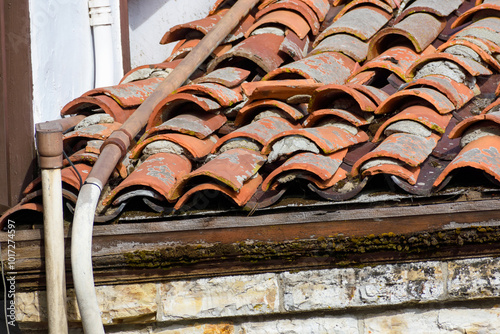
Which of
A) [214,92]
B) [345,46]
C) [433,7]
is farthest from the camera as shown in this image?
[433,7]

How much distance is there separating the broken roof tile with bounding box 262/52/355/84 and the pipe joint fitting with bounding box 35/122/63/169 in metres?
1.22

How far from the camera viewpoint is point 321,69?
11.0 feet

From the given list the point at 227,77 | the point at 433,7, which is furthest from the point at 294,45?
the point at 433,7

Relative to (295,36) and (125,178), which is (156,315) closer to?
(125,178)

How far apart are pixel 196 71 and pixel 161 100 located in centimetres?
68

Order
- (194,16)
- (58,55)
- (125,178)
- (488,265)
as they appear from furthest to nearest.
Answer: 1. (194,16)
2. (58,55)
3. (125,178)
4. (488,265)

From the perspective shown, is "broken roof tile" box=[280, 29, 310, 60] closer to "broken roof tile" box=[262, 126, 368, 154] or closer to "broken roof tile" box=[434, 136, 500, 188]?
"broken roof tile" box=[262, 126, 368, 154]

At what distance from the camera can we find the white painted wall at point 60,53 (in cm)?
345

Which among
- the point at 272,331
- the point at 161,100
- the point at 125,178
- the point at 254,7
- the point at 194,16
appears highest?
the point at 194,16

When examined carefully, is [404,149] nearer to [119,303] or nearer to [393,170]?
[393,170]

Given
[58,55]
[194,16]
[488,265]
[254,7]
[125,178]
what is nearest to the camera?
[488,265]

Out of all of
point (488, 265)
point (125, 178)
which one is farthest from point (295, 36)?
point (488, 265)

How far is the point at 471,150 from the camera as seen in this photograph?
244cm

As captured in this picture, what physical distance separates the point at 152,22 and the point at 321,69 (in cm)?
217
